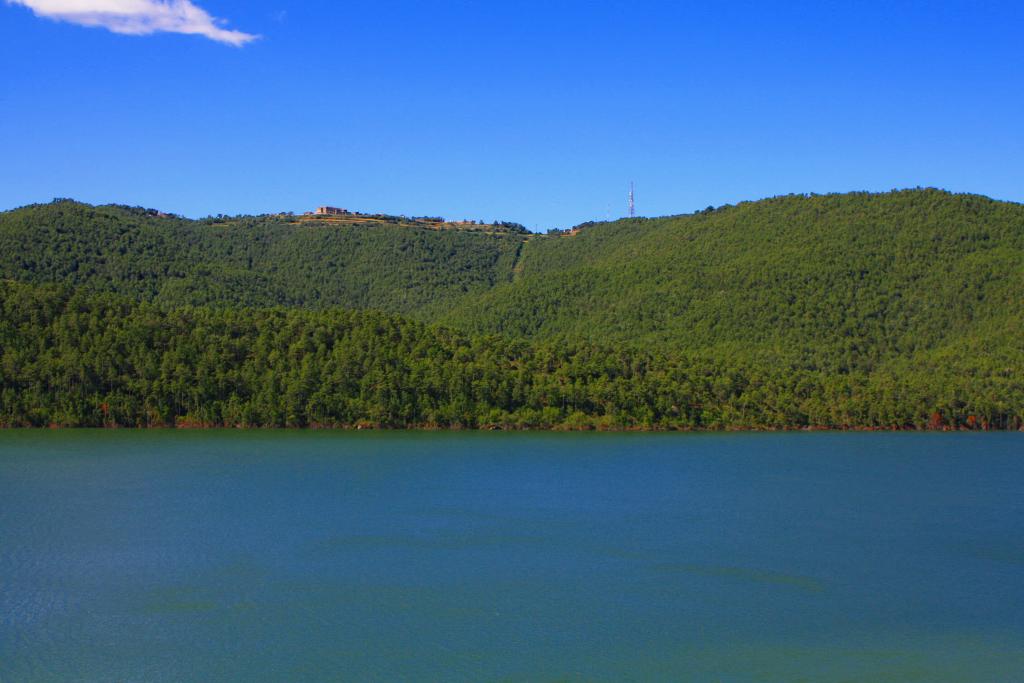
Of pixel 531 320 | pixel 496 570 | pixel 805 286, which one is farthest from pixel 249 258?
pixel 496 570

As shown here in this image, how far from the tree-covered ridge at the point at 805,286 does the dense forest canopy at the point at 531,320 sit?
0.32 meters

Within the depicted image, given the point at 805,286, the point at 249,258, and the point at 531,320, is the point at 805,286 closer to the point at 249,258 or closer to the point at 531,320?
the point at 531,320

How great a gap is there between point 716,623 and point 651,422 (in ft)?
174

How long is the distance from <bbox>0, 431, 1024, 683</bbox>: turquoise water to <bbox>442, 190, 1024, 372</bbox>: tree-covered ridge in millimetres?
55800

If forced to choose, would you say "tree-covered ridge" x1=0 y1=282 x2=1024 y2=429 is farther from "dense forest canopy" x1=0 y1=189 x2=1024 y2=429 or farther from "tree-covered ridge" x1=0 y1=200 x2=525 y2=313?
"tree-covered ridge" x1=0 y1=200 x2=525 y2=313

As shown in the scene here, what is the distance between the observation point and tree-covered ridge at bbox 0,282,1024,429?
7162 cm

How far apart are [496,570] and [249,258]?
138294 mm

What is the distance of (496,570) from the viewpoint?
3070 cm

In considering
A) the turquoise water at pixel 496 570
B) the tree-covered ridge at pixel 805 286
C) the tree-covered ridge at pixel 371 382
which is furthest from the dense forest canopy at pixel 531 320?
the turquoise water at pixel 496 570

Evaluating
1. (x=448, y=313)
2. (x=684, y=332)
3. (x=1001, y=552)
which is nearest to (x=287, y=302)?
(x=448, y=313)

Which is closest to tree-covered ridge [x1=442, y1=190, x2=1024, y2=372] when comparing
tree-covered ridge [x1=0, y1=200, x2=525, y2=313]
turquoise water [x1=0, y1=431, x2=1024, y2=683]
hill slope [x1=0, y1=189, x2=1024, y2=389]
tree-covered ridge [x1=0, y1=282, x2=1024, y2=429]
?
hill slope [x1=0, y1=189, x2=1024, y2=389]

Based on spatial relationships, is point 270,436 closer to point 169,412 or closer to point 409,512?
point 169,412

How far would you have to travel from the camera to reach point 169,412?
72.0 meters

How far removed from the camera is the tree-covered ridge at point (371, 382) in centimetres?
7162
